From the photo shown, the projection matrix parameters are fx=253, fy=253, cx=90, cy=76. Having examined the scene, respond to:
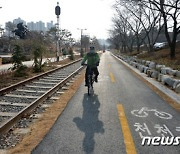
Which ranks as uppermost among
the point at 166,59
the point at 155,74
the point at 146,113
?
the point at 166,59

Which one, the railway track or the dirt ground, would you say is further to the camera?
the railway track

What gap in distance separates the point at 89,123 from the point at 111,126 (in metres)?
0.60

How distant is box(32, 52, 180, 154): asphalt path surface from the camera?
16.0 ft

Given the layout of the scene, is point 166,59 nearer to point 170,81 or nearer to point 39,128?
point 170,81

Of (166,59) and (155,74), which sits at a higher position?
(166,59)

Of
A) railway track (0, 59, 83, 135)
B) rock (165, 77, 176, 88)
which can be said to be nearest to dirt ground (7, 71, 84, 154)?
railway track (0, 59, 83, 135)

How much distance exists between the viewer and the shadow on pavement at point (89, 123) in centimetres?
510

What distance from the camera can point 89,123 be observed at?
6.48 meters

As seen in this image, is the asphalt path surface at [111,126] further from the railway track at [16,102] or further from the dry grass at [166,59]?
the dry grass at [166,59]

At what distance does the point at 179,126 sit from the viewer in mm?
6305

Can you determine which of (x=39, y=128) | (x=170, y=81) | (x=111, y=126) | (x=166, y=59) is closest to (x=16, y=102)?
(x=39, y=128)

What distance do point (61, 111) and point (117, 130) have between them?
2.40 metres

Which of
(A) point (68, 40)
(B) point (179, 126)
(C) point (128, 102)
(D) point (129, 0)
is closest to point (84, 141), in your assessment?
(B) point (179, 126)

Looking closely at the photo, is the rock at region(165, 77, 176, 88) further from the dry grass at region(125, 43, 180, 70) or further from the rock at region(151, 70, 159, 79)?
the dry grass at region(125, 43, 180, 70)
